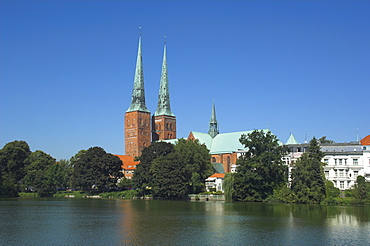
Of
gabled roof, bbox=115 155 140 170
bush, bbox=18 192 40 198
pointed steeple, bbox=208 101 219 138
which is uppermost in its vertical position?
pointed steeple, bbox=208 101 219 138

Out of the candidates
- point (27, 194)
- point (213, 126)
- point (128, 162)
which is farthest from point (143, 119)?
point (27, 194)

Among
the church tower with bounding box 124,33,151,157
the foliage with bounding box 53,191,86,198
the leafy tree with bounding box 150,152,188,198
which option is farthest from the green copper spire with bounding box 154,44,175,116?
the leafy tree with bounding box 150,152,188,198

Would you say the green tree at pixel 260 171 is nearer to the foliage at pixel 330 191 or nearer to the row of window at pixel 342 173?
the foliage at pixel 330 191

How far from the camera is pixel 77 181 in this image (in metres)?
94.6

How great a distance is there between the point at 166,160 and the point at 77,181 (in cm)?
2335

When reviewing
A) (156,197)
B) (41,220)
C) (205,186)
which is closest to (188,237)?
(41,220)

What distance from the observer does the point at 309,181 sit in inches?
2539

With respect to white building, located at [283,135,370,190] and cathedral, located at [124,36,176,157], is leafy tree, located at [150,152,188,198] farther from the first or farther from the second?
cathedral, located at [124,36,176,157]

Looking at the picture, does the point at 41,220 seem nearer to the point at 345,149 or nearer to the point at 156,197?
the point at 156,197

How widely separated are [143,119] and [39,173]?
54.5 m

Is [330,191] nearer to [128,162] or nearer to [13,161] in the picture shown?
[13,161]

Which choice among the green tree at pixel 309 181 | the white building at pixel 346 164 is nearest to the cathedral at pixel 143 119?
the white building at pixel 346 164

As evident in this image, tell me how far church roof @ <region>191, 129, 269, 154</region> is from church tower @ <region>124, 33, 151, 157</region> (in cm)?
2142

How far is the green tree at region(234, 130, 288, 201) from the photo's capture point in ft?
232
